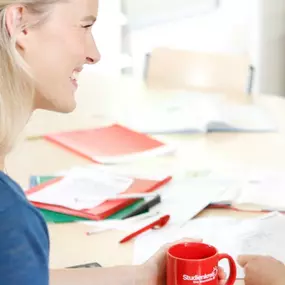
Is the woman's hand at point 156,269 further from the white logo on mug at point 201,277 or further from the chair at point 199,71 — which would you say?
the chair at point 199,71

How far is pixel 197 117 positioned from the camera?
215cm

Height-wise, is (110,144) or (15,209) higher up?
(15,209)

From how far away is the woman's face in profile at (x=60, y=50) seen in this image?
1005 millimetres

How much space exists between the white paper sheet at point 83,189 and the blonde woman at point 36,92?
36cm

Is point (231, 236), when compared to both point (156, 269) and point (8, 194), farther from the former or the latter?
point (8, 194)

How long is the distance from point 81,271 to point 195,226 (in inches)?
12.8

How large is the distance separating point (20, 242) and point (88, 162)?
104 centimetres

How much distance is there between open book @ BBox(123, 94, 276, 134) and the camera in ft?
6.75

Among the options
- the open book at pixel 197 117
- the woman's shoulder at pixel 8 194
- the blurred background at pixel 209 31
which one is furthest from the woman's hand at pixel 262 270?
the blurred background at pixel 209 31

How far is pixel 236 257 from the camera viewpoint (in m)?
1.22

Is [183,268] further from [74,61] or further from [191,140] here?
[191,140]

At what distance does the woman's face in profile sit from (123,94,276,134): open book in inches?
38.5

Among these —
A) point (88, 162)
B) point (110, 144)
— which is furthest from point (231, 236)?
→ point (110, 144)

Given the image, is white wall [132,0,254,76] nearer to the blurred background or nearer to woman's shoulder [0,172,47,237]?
the blurred background
